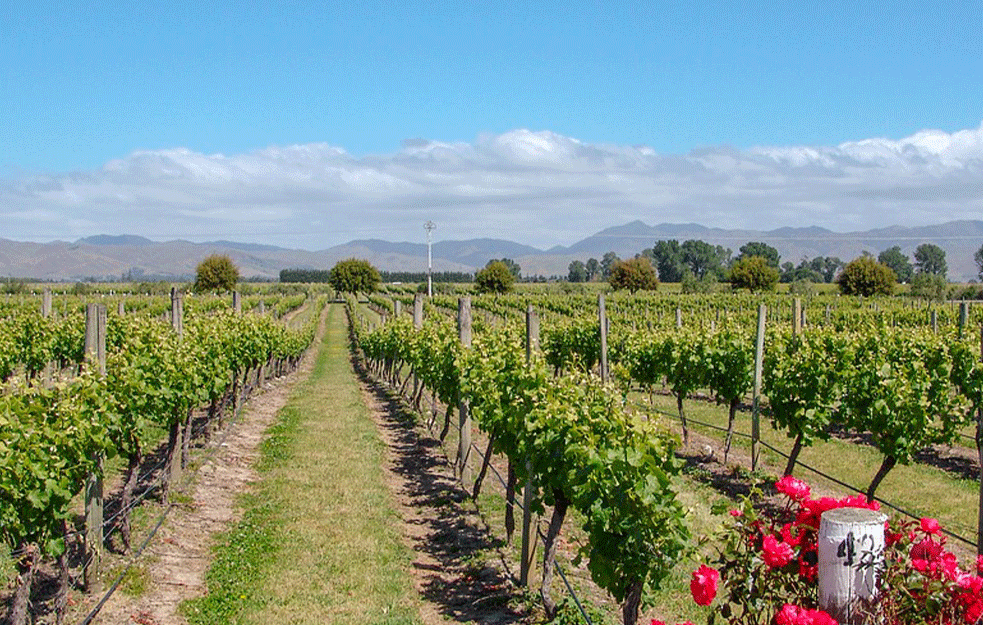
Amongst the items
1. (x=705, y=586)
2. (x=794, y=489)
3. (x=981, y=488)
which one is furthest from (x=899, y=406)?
(x=705, y=586)

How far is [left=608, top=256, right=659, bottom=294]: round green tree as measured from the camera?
8556 cm

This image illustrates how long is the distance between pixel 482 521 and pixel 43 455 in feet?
18.2

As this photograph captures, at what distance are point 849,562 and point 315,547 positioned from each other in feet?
24.5

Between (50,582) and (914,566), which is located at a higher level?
(914,566)

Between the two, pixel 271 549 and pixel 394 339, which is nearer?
pixel 271 549

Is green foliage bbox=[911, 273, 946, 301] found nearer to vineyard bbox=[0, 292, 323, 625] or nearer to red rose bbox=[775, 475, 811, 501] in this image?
vineyard bbox=[0, 292, 323, 625]

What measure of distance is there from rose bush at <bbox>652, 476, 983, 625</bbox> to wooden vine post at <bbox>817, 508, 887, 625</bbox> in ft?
0.18

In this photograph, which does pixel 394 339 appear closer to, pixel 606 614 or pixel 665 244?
pixel 606 614

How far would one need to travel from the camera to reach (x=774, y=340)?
576 inches

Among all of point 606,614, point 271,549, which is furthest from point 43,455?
point 606,614

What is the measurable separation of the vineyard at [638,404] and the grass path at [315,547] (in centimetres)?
148

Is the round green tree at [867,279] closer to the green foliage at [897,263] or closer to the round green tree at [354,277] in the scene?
the round green tree at [354,277]

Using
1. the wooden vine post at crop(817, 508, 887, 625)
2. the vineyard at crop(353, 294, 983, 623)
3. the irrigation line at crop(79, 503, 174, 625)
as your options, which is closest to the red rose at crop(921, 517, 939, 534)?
the wooden vine post at crop(817, 508, 887, 625)

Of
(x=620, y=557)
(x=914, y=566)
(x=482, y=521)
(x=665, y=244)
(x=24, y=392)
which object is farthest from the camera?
(x=665, y=244)
